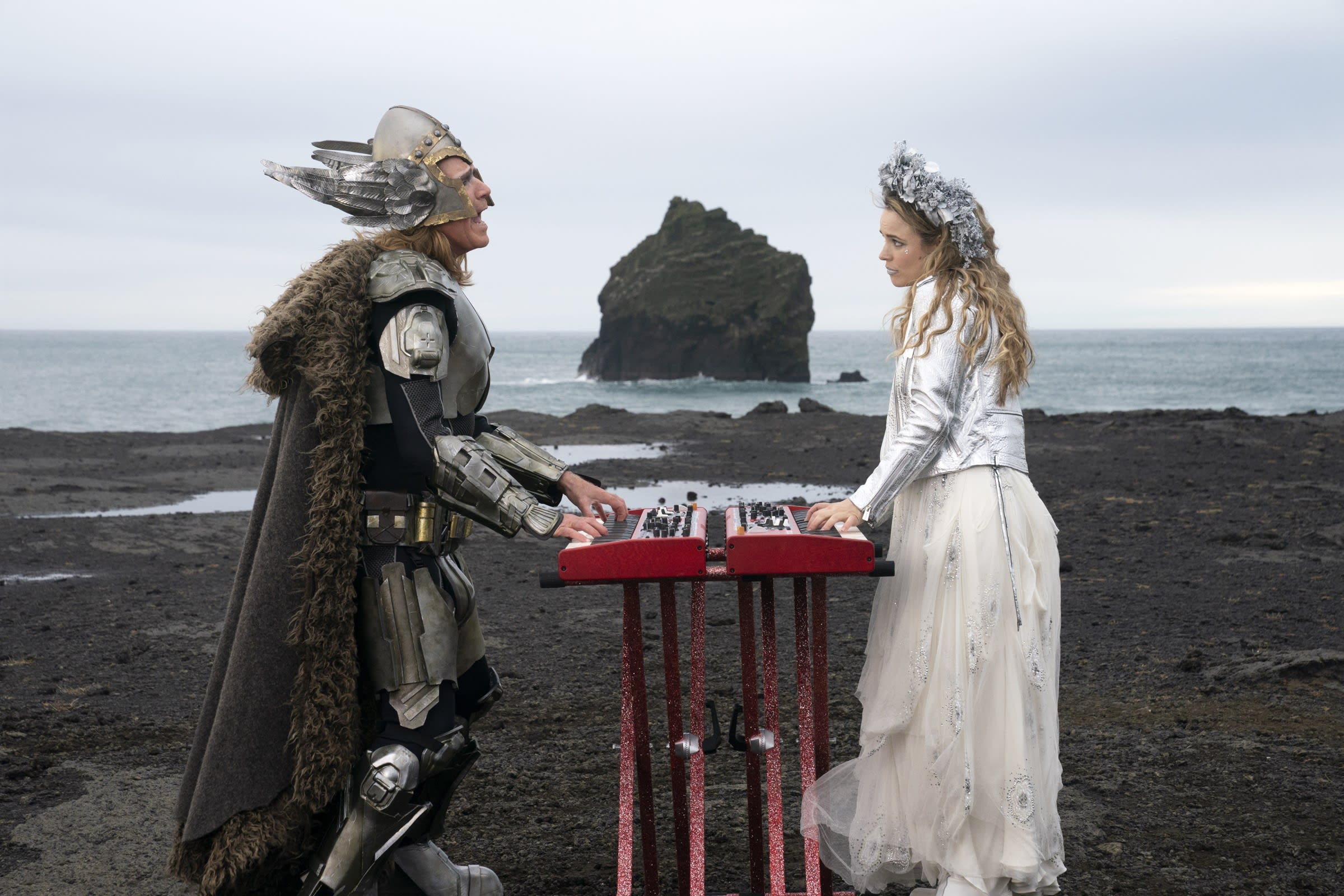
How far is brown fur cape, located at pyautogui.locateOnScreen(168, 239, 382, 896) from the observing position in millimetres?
3174

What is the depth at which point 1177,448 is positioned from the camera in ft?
56.2

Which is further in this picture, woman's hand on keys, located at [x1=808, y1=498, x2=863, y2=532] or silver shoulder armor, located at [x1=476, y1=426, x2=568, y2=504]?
silver shoulder armor, located at [x1=476, y1=426, x2=568, y2=504]

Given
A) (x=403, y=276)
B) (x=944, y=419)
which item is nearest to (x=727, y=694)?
(x=944, y=419)

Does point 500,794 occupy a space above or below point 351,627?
below

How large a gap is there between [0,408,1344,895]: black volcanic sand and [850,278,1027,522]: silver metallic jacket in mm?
1710

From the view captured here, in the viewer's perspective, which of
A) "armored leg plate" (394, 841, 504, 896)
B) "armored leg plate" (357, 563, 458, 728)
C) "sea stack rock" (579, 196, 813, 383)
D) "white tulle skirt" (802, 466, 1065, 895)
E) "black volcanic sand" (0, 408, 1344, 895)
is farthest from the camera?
"sea stack rock" (579, 196, 813, 383)

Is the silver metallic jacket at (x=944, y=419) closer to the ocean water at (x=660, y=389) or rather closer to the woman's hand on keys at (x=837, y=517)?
the woman's hand on keys at (x=837, y=517)

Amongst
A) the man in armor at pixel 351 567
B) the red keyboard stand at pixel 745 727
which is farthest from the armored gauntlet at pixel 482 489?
the red keyboard stand at pixel 745 727

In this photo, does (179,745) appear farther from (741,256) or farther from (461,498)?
(741,256)

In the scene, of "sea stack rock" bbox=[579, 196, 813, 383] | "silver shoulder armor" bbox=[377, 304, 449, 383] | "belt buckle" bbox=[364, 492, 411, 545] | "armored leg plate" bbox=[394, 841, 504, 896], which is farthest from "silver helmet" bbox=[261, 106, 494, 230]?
"sea stack rock" bbox=[579, 196, 813, 383]

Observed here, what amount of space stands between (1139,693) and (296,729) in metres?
4.77

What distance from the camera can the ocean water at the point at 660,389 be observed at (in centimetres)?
4616

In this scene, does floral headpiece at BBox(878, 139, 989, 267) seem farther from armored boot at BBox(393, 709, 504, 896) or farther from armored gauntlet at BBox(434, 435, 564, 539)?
armored boot at BBox(393, 709, 504, 896)

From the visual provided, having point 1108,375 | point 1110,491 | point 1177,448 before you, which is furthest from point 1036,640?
point 1108,375
